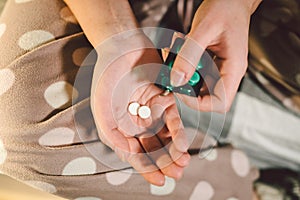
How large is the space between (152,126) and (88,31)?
171 millimetres

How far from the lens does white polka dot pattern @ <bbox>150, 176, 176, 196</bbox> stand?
665 mm

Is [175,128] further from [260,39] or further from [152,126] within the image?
[260,39]

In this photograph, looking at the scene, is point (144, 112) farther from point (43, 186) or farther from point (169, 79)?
point (43, 186)

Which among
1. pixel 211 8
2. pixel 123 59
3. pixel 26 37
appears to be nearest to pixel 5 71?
pixel 26 37

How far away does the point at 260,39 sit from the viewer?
0.68 metres

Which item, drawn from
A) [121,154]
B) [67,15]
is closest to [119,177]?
[121,154]

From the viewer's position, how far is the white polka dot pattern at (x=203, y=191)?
2.26ft

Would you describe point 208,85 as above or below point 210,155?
above

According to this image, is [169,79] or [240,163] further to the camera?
[240,163]

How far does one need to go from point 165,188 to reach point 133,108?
0.13m

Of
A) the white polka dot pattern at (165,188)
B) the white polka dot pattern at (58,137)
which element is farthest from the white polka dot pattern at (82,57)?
the white polka dot pattern at (165,188)

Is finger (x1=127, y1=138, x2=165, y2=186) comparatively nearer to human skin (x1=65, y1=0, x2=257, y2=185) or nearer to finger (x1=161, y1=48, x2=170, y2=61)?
human skin (x1=65, y1=0, x2=257, y2=185)

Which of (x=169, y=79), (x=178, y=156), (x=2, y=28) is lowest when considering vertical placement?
(x=178, y=156)

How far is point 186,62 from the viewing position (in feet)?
1.87
